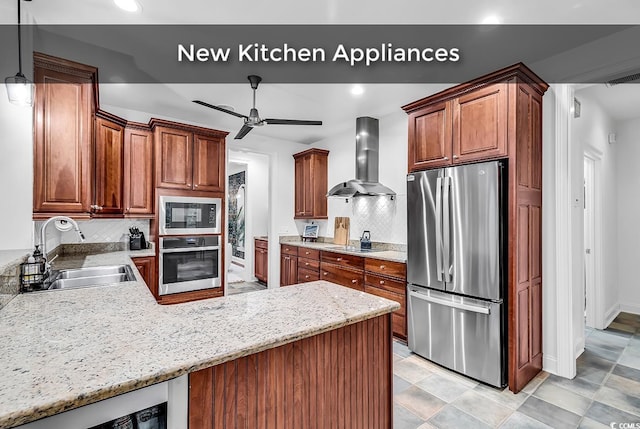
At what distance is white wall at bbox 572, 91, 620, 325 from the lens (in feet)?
9.27

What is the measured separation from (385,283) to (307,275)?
1.59 m

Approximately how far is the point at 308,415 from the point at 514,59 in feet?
10.3

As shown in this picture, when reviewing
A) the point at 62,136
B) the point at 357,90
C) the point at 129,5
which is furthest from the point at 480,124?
the point at 62,136

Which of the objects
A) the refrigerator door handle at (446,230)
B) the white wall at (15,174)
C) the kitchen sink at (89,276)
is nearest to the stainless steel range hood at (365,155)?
the refrigerator door handle at (446,230)

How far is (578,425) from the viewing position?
195 cm

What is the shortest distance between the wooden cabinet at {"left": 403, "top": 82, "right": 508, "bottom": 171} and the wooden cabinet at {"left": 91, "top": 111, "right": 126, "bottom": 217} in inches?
127

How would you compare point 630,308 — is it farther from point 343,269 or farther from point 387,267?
point 343,269

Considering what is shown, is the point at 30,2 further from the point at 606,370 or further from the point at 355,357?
the point at 606,370

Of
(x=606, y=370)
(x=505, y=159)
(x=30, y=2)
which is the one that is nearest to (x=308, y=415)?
(x=505, y=159)

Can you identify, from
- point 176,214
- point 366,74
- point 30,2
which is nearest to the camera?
point 30,2

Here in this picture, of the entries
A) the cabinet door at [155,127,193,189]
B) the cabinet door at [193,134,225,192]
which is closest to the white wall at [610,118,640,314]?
the cabinet door at [193,134,225,192]

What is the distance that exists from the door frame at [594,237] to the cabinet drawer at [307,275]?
3.37 m

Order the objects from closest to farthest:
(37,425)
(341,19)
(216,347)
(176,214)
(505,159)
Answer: (37,425)
(216,347)
(341,19)
(505,159)
(176,214)

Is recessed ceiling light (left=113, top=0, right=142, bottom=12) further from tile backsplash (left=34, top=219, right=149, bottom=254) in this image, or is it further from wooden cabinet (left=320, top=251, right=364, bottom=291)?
A: wooden cabinet (left=320, top=251, right=364, bottom=291)
